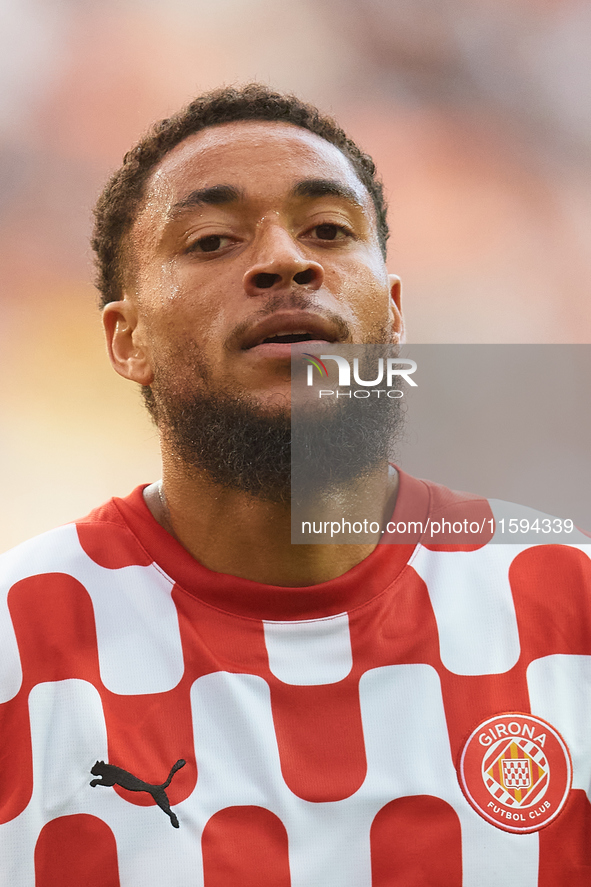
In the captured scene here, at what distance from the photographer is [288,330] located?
100cm

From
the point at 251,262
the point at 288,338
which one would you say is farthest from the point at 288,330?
the point at 251,262

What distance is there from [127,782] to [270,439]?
44 centimetres

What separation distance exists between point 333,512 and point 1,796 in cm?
53

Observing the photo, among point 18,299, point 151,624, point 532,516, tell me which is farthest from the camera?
point 18,299

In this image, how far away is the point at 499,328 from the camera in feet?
11.5

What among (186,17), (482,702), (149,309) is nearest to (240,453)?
(149,309)

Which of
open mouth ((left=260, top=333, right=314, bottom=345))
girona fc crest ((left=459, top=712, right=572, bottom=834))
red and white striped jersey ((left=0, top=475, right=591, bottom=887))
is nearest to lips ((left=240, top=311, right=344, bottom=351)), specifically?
open mouth ((left=260, top=333, right=314, bottom=345))

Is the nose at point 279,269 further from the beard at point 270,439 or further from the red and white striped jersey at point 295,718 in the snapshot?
the red and white striped jersey at point 295,718

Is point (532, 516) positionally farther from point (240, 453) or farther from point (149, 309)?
point (149, 309)

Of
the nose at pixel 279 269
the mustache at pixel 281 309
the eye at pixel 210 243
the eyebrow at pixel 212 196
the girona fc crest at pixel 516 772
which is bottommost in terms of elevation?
the girona fc crest at pixel 516 772

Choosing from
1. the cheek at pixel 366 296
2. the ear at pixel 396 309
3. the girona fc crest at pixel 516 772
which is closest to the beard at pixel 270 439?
the cheek at pixel 366 296

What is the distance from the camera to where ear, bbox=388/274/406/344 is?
1.33 metres

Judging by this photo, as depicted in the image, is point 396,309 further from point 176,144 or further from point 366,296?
point 176,144

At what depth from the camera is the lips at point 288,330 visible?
3.26 ft
